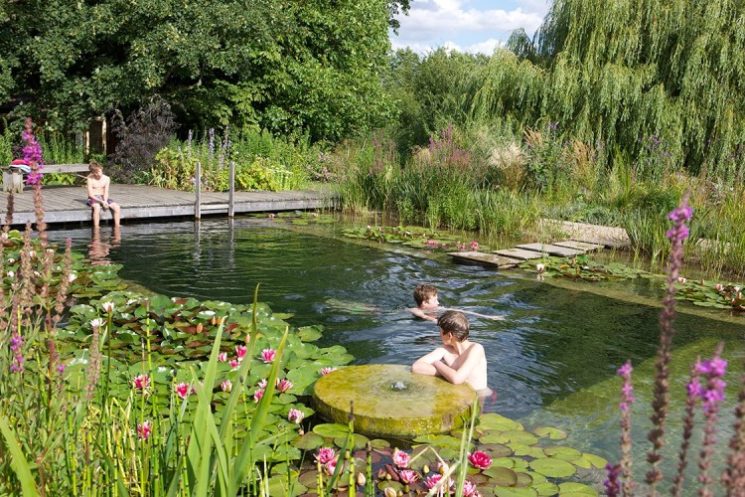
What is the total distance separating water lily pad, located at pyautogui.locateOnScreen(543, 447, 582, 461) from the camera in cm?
413

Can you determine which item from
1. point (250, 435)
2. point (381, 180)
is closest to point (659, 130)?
point (381, 180)

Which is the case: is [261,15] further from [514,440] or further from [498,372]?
[514,440]

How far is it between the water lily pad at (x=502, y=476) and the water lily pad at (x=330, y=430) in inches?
31.7

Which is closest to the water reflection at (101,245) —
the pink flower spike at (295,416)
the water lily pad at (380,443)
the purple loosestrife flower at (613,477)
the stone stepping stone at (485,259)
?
the stone stepping stone at (485,259)

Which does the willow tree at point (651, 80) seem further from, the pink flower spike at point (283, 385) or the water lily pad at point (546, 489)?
the water lily pad at point (546, 489)

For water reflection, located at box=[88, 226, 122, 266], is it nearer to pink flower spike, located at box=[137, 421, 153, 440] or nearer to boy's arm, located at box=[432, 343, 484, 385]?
boy's arm, located at box=[432, 343, 484, 385]

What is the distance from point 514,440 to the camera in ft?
14.3

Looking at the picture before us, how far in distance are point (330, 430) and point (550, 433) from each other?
1307mm

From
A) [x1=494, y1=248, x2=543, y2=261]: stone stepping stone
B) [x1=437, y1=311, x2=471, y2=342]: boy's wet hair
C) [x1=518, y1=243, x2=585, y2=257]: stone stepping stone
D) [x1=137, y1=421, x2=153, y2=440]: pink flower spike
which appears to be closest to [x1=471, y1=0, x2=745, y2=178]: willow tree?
[x1=518, y1=243, x2=585, y2=257]: stone stepping stone

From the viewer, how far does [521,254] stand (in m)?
10.3

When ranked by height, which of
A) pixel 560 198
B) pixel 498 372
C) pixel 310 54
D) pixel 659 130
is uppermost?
pixel 310 54

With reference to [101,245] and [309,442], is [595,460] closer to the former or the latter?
[309,442]

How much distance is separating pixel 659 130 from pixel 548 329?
9634mm

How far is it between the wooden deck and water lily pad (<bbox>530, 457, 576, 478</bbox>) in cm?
976
